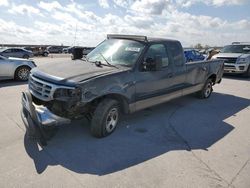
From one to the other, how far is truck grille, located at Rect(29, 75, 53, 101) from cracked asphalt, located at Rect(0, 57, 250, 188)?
821 millimetres

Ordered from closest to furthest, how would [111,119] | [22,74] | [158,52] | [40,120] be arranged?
[40,120] → [111,119] → [158,52] → [22,74]

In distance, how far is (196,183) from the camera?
135 inches

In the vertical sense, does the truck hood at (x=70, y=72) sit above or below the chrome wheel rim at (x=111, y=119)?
above

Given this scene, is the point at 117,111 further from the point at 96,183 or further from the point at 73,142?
the point at 96,183

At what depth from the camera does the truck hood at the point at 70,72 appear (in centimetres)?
418

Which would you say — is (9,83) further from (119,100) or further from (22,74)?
(119,100)

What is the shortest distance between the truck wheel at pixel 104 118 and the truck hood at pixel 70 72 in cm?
55

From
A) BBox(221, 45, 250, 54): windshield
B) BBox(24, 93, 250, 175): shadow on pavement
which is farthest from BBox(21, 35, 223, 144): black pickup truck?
BBox(221, 45, 250, 54): windshield

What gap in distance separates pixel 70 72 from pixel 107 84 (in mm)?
705

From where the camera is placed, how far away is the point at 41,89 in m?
4.38

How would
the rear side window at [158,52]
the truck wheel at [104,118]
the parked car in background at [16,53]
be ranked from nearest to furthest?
the truck wheel at [104,118], the rear side window at [158,52], the parked car in background at [16,53]

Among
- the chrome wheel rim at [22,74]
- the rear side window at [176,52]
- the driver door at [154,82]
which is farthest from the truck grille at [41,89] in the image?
the chrome wheel rim at [22,74]

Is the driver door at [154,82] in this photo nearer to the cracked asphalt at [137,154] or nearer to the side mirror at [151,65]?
the side mirror at [151,65]

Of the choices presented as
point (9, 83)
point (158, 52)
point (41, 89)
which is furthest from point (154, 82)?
point (9, 83)
